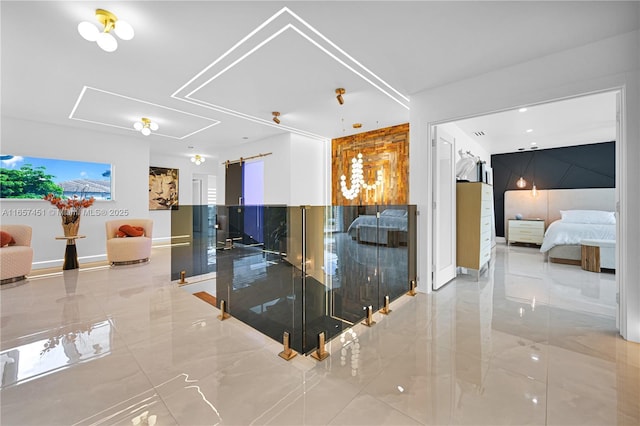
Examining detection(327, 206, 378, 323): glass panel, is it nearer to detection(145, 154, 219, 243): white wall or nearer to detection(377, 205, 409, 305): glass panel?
detection(377, 205, 409, 305): glass panel

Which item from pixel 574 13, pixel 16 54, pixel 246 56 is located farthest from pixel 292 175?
pixel 574 13

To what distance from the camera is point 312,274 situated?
2.36 metres

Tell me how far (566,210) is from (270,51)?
8389 millimetres

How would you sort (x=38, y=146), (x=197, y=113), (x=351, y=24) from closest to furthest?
(x=351, y=24) → (x=197, y=113) → (x=38, y=146)

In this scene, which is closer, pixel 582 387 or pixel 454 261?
pixel 582 387

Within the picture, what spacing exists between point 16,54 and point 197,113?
209 cm

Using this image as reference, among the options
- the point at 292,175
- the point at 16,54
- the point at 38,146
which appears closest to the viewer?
the point at 16,54

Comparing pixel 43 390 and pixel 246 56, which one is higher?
pixel 246 56

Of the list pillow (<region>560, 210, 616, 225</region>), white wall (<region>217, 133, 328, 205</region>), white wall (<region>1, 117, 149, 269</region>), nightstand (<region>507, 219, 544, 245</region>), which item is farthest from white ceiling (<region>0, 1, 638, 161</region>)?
nightstand (<region>507, 219, 544, 245</region>)

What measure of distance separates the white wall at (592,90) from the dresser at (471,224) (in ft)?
4.57

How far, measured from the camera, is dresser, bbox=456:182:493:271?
403cm

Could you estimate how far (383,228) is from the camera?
3.25 metres

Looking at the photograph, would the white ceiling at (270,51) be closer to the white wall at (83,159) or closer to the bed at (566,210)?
the white wall at (83,159)

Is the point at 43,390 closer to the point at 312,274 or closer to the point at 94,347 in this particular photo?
the point at 94,347
